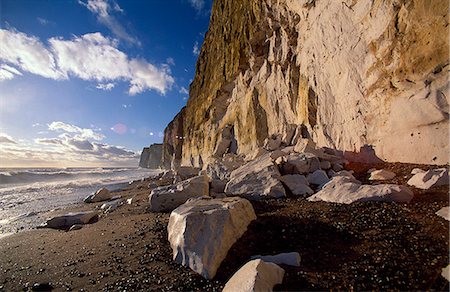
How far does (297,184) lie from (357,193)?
1.33 metres

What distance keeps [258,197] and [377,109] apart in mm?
3340

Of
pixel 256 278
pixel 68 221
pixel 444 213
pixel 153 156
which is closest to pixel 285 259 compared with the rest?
pixel 256 278

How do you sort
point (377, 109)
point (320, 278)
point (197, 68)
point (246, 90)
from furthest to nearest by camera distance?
point (197, 68) → point (246, 90) → point (377, 109) → point (320, 278)

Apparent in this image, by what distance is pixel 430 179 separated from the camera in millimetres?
3379

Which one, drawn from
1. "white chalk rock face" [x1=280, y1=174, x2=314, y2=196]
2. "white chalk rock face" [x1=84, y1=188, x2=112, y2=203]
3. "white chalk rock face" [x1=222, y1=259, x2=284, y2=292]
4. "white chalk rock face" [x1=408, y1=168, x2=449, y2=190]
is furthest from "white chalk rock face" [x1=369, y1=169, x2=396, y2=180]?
"white chalk rock face" [x1=84, y1=188, x2=112, y2=203]

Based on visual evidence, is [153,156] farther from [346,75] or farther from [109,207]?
[346,75]

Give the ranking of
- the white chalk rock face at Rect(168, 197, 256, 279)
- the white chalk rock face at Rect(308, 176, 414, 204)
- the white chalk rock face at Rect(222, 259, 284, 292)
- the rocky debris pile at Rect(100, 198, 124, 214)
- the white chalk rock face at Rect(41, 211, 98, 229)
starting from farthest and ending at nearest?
1. the rocky debris pile at Rect(100, 198, 124, 214)
2. the white chalk rock face at Rect(41, 211, 98, 229)
3. the white chalk rock face at Rect(308, 176, 414, 204)
4. the white chalk rock face at Rect(168, 197, 256, 279)
5. the white chalk rock face at Rect(222, 259, 284, 292)

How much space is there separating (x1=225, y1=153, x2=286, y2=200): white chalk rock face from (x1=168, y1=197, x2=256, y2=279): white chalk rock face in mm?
1514

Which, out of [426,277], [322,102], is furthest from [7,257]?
[322,102]

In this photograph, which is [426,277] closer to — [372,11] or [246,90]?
[372,11]

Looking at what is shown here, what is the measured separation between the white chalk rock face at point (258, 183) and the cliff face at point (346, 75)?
238 cm

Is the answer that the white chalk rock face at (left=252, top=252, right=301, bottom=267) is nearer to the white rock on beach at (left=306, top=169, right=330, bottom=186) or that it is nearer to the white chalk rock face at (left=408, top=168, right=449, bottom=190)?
the white chalk rock face at (left=408, top=168, right=449, bottom=190)

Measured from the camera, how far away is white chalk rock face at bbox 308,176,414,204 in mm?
3168

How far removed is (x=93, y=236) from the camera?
160 inches
